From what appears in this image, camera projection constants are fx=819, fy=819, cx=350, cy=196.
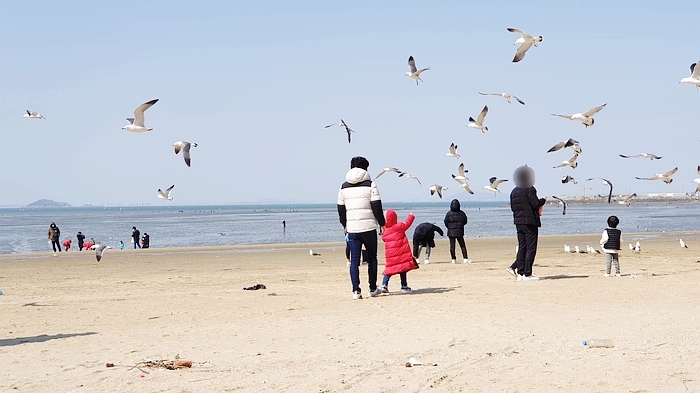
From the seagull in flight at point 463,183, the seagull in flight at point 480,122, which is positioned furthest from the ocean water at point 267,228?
the seagull in flight at point 480,122

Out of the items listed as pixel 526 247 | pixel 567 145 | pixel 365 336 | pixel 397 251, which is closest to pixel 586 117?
pixel 567 145

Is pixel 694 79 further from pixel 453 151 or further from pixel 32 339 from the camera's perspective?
pixel 32 339

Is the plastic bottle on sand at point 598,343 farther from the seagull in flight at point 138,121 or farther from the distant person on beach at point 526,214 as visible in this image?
the seagull in flight at point 138,121

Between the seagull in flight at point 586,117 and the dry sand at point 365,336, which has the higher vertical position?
the seagull in flight at point 586,117

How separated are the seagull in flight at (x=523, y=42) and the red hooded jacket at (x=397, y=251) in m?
6.76

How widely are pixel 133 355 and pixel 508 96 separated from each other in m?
13.5

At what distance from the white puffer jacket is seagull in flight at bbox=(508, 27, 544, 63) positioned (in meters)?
7.72

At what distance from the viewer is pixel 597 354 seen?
6.52 m

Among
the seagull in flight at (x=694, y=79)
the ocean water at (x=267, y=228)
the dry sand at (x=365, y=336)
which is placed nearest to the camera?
the dry sand at (x=365, y=336)

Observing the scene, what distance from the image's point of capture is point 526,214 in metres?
12.4

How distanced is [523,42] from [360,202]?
831 cm

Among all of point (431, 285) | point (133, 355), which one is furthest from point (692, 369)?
point (431, 285)

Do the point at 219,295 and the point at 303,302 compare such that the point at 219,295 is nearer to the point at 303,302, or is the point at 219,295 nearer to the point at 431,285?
the point at 303,302

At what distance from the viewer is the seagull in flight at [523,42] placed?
17125mm
